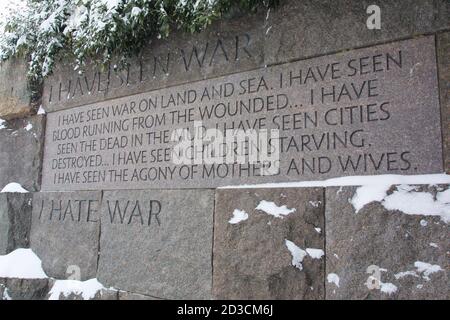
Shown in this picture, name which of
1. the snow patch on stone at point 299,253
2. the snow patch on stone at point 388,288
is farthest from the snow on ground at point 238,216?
the snow patch on stone at point 388,288

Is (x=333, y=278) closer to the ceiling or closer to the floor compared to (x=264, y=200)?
closer to the floor

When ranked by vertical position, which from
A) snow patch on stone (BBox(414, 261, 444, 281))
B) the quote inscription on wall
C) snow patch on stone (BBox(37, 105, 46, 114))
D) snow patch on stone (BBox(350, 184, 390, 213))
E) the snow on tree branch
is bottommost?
snow patch on stone (BBox(414, 261, 444, 281))

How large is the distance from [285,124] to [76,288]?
7.40 ft

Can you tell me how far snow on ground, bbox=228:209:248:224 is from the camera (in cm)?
280

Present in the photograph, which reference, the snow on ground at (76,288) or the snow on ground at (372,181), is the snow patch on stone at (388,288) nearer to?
the snow on ground at (372,181)

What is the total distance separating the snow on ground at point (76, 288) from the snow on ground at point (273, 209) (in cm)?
161

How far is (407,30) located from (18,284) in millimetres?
3777

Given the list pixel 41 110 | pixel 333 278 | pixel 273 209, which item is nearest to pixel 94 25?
pixel 41 110

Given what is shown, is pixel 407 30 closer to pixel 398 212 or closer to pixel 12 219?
pixel 398 212

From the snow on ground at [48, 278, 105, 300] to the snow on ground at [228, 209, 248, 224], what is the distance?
137 centimetres

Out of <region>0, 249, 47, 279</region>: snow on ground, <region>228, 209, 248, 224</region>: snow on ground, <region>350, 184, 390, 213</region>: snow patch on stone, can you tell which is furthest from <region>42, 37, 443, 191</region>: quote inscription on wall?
<region>0, 249, 47, 279</region>: snow on ground

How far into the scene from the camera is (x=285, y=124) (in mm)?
2809

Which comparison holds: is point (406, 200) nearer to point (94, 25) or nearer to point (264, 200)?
point (264, 200)

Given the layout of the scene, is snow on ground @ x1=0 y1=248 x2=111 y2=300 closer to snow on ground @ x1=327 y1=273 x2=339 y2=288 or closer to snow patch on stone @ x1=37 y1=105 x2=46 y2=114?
snow patch on stone @ x1=37 y1=105 x2=46 y2=114
